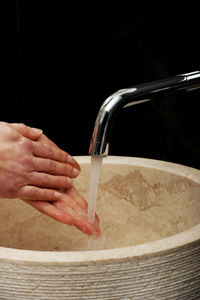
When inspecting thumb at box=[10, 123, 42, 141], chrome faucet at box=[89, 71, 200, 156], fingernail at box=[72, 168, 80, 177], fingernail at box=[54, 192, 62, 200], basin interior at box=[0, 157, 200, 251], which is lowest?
basin interior at box=[0, 157, 200, 251]

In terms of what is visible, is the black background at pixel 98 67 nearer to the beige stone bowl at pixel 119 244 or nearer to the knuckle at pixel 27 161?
the beige stone bowl at pixel 119 244

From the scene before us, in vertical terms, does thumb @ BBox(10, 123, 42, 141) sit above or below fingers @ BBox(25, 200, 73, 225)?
above

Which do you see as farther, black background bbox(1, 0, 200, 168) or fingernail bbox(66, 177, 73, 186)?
black background bbox(1, 0, 200, 168)

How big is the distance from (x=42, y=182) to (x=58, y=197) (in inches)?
2.0

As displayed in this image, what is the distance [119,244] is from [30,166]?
0.29 metres

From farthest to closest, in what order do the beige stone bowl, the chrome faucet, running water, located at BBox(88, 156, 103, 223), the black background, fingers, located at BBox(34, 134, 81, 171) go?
the black background
fingers, located at BBox(34, 134, 81, 171)
running water, located at BBox(88, 156, 103, 223)
the chrome faucet
the beige stone bowl

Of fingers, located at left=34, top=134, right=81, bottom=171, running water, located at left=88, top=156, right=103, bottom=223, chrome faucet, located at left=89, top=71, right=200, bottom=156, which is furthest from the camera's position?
fingers, located at left=34, top=134, right=81, bottom=171

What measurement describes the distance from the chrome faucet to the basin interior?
0.26m

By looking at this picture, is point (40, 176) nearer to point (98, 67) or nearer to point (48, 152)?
point (48, 152)

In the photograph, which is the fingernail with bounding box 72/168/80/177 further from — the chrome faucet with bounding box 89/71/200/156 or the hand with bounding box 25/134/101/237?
the chrome faucet with bounding box 89/71/200/156

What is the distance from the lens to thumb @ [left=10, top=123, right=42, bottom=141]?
3.03ft

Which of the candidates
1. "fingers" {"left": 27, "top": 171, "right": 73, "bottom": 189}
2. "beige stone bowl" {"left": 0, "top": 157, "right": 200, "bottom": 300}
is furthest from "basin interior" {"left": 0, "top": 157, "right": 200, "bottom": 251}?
"fingers" {"left": 27, "top": 171, "right": 73, "bottom": 189}

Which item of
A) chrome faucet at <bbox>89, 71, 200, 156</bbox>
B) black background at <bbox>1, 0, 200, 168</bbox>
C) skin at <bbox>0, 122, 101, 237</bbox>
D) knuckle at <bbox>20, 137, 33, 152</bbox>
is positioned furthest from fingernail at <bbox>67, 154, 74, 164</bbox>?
black background at <bbox>1, 0, 200, 168</bbox>

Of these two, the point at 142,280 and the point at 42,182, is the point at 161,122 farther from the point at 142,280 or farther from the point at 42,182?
the point at 142,280
